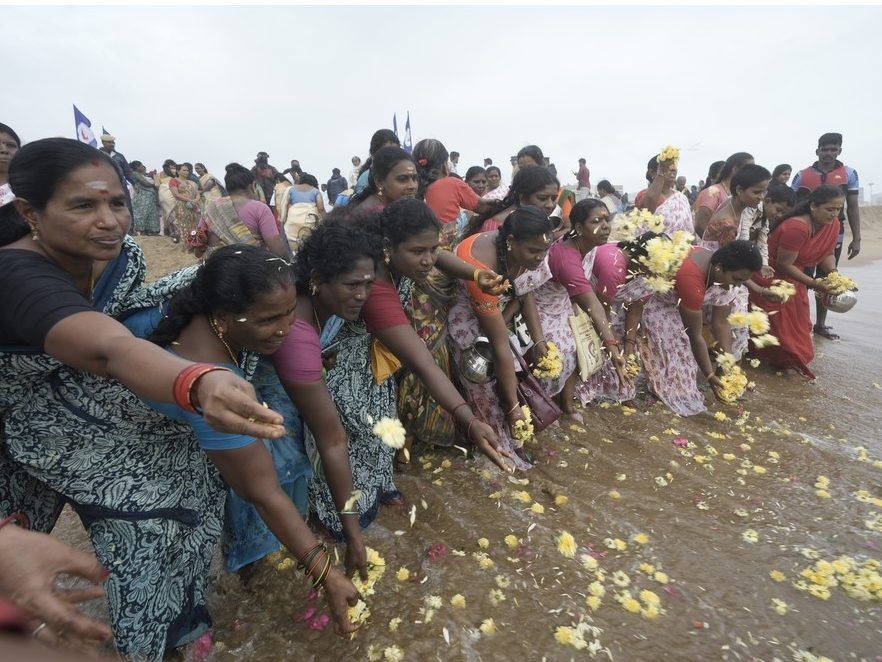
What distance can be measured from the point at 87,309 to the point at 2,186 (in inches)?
123

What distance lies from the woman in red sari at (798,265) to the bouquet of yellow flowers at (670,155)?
152 centimetres

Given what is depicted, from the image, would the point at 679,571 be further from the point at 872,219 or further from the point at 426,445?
the point at 872,219

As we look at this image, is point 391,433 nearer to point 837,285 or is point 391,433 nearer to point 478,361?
point 478,361

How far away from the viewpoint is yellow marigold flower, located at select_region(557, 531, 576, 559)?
2766 mm

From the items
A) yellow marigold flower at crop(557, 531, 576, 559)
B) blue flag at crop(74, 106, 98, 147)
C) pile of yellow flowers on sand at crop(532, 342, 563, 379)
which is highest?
blue flag at crop(74, 106, 98, 147)

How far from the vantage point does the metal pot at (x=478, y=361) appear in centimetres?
369

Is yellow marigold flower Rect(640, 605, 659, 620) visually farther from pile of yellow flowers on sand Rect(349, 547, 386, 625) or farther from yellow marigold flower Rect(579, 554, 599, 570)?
pile of yellow flowers on sand Rect(349, 547, 386, 625)

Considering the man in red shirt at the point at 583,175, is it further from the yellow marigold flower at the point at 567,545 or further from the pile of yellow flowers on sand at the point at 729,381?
the yellow marigold flower at the point at 567,545

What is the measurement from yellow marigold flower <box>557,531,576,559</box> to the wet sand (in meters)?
0.04

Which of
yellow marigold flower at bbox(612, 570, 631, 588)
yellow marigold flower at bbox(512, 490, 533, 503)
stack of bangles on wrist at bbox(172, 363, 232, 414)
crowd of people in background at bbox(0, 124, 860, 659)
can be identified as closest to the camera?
stack of bangles on wrist at bbox(172, 363, 232, 414)

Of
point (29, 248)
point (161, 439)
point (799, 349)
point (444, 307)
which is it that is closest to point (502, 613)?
point (161, 439)

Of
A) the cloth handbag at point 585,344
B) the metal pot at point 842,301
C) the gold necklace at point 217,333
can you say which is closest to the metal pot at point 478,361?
the cloth handbag at point 585,344

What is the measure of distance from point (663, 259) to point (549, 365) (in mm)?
1473

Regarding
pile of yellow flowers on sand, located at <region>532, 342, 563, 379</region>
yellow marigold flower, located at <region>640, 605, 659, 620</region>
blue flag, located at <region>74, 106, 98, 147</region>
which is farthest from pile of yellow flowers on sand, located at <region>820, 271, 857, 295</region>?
blue flag, located at <region>74, 106, 98, 147</region>
